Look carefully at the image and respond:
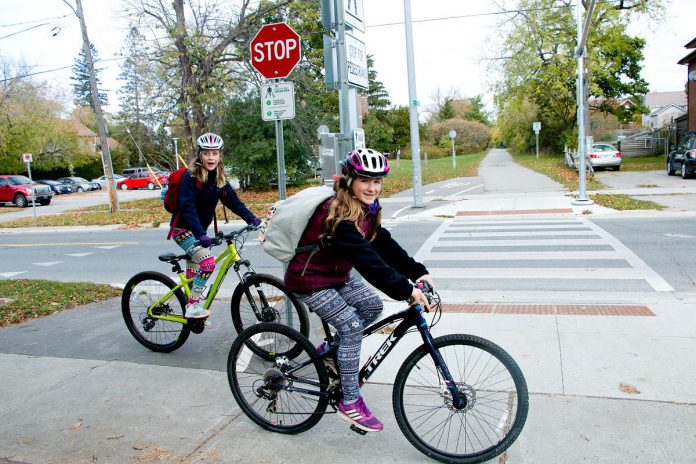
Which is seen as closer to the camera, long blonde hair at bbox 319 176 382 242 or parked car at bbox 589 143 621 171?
long blonde hair at bbox 319 176 382 242

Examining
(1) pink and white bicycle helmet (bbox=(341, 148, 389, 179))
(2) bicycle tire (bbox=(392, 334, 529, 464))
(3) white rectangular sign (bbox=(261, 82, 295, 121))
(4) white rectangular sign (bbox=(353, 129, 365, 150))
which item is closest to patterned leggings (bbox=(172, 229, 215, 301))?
(3) white rectangular sign (bbox=(261, 82, 295, 121))

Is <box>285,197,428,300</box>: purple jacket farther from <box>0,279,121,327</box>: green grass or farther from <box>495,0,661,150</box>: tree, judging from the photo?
<box>495,0,661,150</box>: tree

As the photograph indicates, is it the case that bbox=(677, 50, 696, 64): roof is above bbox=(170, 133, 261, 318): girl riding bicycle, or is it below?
above

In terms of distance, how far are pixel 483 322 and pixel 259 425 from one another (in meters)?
2.83

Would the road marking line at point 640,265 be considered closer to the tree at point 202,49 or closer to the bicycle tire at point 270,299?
the bicycle tire at point 270,299

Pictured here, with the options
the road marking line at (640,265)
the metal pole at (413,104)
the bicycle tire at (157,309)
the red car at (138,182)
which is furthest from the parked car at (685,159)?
the red car at (138,182)

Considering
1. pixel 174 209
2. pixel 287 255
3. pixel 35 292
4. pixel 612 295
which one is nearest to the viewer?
pixel 287 255

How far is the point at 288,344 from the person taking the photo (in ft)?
11.9

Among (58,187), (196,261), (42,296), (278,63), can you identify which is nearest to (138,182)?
(58,187)

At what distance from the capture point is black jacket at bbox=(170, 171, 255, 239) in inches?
193

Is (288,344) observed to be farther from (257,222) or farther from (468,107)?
(468,107)

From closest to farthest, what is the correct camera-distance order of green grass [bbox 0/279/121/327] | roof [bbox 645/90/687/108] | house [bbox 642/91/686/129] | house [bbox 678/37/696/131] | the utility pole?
green grass [bbox 0/279/121/327] → the utility pole → house [bbox 678/37/696/131] → house [bbox 642/91/686/129] → roof [bbox 645/90/687/108]

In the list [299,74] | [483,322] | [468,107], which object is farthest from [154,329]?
[468,107]

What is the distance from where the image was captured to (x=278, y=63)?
5578 mm
